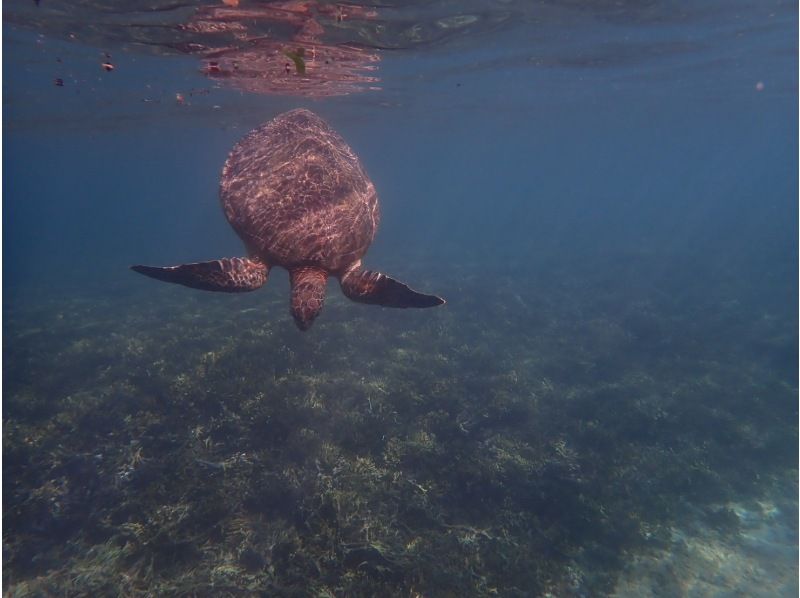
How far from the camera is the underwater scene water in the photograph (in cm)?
866

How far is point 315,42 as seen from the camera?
17.1 meters

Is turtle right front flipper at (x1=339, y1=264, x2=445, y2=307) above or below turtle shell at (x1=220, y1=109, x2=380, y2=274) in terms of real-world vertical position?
below

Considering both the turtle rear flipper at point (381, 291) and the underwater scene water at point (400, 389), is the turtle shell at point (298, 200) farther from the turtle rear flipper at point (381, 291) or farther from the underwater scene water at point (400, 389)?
the underwater scene water at point (400, 389)

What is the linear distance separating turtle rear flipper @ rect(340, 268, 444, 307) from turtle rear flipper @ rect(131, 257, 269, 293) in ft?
5.21

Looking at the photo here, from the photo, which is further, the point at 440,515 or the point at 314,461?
the point at 314,461

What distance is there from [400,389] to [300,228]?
22.6ft

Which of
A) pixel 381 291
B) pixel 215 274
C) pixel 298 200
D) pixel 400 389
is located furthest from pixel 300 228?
pixel 400 389

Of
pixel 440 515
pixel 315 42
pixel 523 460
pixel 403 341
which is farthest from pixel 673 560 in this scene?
pixel 315 42

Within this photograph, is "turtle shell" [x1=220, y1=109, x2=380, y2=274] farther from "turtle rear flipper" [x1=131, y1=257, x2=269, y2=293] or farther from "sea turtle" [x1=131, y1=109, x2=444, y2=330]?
"turtle rear flipper" [x1=131, y1=257, x2=269, y2=293]

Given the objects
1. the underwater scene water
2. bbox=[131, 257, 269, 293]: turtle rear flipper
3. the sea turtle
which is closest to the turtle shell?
the sea turtle

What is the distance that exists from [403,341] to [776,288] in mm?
24036

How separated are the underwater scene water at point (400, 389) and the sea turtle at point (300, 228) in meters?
4.61

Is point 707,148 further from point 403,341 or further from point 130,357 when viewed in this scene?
point 130,357

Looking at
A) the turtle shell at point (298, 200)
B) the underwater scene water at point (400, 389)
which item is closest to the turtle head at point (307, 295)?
the turtle shell at point (298, 200)
